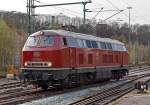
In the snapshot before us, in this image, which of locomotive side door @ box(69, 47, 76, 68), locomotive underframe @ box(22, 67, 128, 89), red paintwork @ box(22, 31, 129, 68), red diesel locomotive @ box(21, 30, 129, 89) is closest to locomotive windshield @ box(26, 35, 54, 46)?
red diesel locomotive @ box(21, 30, 129, 89)

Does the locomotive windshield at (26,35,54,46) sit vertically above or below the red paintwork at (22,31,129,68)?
above

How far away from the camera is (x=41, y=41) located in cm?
2350

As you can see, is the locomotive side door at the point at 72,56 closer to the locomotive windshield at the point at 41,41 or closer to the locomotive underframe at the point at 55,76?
the locomotive underframe at the point at 55,76

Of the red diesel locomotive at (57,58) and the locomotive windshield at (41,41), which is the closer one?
the red diesel locomotive at (57,58)

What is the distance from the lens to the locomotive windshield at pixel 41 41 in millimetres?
23328

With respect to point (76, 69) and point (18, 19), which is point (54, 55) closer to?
point (76, 69)

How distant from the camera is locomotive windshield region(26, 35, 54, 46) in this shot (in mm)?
23328

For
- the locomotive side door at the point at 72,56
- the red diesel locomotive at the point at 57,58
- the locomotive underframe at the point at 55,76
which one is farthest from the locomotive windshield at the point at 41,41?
the locomotive underframe at the point at 55,76

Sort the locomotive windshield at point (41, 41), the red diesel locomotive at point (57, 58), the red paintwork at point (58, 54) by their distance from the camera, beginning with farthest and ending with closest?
the locomotive windshield at point (41, 41)
the red paintwork at point (58, 54)
the red diesel locomotive at point (57, 58)

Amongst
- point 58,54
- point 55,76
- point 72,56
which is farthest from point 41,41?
point 55,76

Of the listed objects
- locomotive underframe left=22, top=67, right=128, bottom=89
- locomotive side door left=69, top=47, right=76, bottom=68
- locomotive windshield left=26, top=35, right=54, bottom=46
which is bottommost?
locomotive underframe left=22, top=67, right=128, bottom=89

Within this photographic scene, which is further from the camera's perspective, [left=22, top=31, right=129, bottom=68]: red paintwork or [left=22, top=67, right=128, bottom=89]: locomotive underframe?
[left=22, top=31, right=129, bottom=68]: red paintwork

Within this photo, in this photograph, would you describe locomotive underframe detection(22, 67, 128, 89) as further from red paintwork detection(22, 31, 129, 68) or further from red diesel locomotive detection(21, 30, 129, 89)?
red paintwork detection(22, 31, 129, 68)

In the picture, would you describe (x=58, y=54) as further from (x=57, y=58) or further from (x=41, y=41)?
(x=41, y=41)
